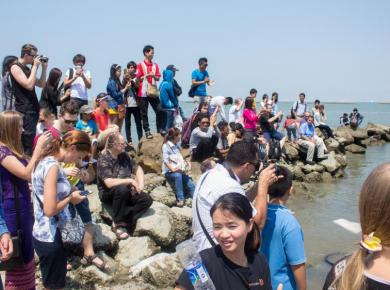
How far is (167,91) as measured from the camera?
34.7ft

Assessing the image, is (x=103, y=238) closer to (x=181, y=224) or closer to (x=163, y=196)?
(x=181, y=224)

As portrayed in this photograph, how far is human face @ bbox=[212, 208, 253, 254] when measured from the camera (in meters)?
2.28

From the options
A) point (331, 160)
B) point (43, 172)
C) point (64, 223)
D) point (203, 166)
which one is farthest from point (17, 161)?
point (331, 160)

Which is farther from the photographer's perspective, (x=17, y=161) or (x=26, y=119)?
(x=26, y=119)

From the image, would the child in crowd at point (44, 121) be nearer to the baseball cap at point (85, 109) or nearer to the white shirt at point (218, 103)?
the baseball cap at point (85, 109)

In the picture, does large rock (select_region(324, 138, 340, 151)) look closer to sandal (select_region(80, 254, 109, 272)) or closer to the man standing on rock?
sandal (select_region(80, 254, 109, 272))

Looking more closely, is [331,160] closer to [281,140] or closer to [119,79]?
[281,140]

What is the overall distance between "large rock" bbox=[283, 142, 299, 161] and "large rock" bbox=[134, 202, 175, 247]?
32.5 feet

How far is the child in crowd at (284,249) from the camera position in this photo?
2908mm

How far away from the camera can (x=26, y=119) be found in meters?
6.06

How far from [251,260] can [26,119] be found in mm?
4769

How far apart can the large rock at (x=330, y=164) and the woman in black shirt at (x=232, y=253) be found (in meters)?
13.5

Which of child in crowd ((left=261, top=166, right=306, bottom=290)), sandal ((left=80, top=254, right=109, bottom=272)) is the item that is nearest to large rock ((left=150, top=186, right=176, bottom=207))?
sandal ((left=80, top=254, right=109, bottom=272))

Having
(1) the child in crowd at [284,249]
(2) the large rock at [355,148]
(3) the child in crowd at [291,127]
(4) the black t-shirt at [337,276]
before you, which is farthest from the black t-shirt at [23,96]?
(2) the large rock at [355,148]
